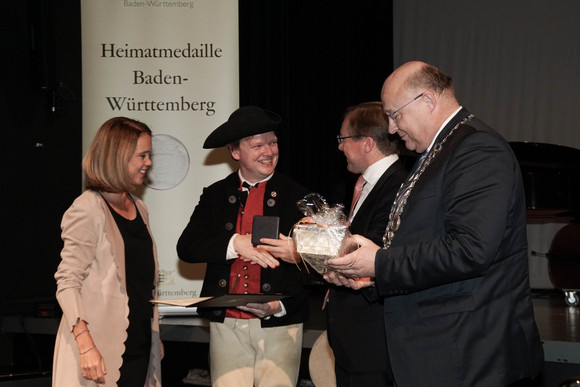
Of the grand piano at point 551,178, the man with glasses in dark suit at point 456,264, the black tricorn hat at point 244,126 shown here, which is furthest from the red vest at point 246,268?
the grand piano at point 551,178

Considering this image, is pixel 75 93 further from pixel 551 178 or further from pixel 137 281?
pixel 551 178

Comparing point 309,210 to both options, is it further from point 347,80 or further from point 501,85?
point 501,85

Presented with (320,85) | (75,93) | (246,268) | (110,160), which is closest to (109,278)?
(110,160)

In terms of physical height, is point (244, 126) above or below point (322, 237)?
above

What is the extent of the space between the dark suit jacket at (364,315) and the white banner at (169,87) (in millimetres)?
1875

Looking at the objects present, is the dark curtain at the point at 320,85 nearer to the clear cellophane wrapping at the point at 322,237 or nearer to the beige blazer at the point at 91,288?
the beige blazer at the point at 91,288

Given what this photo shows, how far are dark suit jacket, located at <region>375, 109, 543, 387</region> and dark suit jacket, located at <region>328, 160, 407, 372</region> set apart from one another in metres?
0.53

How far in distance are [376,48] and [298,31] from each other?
35.4 inches

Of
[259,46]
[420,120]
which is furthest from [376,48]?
[420,120]

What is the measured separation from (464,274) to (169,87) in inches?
119

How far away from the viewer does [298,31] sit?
23.1 ft

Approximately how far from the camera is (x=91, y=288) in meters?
2.84

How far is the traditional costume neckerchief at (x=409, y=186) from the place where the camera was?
7.52ft

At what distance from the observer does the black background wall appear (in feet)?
16.6
